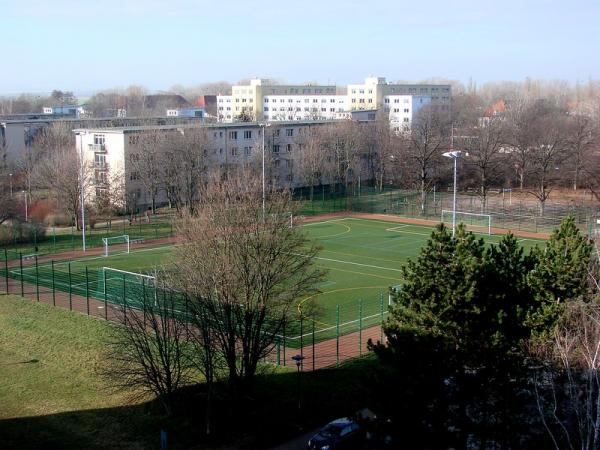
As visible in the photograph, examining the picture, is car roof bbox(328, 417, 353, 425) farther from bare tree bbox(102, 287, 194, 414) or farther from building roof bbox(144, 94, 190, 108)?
building roof bbox(144, 94, 190, 108)

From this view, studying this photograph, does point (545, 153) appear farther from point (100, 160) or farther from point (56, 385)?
point (56, 385)

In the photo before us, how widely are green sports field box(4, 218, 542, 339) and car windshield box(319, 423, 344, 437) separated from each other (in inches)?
240

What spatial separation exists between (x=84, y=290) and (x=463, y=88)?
564 feet

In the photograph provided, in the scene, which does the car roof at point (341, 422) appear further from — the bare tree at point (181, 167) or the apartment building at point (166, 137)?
the bare tree at point (181, 167)

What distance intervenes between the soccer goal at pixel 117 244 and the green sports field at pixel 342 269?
3.66 feet

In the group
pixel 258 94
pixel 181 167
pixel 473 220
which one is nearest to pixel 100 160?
pixel 181 167

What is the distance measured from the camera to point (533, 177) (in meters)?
73.6

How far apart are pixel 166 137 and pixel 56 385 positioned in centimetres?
3945

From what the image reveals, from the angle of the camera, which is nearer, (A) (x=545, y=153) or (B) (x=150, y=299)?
(B) (x=150, y=299)

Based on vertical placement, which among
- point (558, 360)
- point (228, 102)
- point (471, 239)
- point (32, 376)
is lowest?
point (32, 376)

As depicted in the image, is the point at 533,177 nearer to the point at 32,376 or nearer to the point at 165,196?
the point at 165,196

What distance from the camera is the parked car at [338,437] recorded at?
18.0 meters

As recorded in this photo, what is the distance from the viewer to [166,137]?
60188mm

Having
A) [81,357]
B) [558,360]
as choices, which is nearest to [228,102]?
[81,357]
